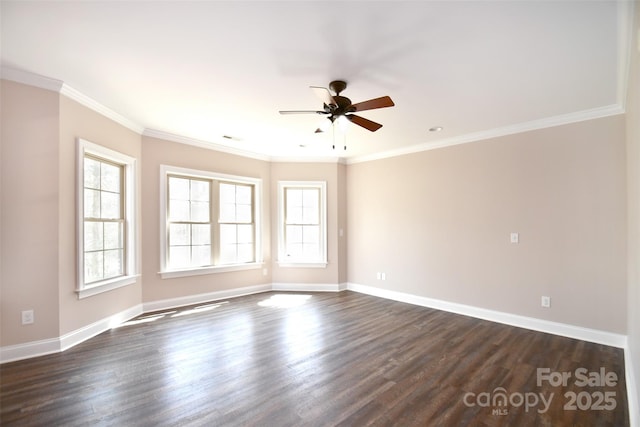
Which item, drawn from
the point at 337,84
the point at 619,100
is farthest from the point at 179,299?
the point at 619,100

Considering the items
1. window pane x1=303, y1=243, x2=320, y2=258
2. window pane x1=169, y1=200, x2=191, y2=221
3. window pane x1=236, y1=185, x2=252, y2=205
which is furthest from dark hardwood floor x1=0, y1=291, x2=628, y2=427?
window pane x1=236, y1=185, x2=252, y2=205

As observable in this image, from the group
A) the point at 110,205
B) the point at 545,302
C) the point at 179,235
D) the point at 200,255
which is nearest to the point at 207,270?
the point at 200,255

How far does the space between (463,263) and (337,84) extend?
3.33 meters

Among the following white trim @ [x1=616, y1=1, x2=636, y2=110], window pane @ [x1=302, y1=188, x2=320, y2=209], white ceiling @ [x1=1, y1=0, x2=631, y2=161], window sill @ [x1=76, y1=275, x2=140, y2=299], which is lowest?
window sill @ [x1=76, y1=275, x2=140, y2=299]

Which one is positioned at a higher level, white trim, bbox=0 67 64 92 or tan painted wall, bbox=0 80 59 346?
white trim, bbox=0 67 64 92

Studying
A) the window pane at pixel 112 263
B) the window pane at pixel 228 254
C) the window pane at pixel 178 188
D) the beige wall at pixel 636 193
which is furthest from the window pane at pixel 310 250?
the beige wall at pixel 636 193

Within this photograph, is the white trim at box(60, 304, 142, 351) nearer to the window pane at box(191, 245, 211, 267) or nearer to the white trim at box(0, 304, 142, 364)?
the white trim at box(0, 304, 142, 364)

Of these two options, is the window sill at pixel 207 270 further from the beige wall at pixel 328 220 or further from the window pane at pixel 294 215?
the window pane at pixel 294 215

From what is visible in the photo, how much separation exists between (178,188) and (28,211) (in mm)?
2025

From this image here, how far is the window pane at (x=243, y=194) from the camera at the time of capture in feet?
18.0

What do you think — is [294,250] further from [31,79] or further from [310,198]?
[31,79]

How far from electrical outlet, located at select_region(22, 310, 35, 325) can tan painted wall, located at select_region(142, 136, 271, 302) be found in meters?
1.48

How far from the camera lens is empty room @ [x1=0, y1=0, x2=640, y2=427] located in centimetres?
203

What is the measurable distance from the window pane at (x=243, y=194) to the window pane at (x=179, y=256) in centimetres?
127
